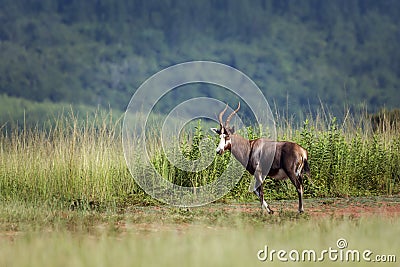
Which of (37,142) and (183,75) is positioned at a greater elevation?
(183,75)

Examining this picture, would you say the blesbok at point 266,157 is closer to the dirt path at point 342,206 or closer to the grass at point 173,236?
the dirt path at point 342,206

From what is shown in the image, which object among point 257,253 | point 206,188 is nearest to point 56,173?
point 206,188

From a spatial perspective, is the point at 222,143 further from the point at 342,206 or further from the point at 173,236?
the point at 173,236

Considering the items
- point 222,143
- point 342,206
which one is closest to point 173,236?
point 222,143

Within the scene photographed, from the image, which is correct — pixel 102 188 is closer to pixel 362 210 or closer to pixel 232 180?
pixel 232 180

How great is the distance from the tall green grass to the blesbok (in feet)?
7.54

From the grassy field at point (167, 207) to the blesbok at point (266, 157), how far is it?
588 millimetres

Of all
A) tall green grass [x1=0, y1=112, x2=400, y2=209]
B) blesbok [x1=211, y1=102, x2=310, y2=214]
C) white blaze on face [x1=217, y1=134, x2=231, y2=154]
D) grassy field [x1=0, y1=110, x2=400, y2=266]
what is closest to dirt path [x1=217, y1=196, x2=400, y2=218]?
grassy field [x1=0, y1=110, x2=400, y2=266]

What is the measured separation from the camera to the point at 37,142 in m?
13.7

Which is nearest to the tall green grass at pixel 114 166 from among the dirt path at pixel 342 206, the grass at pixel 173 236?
the dirt path at pixel 342 206

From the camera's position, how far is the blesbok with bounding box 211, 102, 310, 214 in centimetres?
988

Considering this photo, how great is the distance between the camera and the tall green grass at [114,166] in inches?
481

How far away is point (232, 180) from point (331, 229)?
16.8 feet

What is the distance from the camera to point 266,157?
33.2 ft
